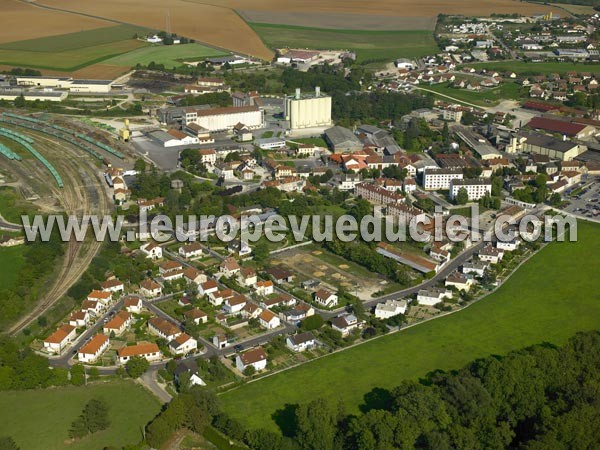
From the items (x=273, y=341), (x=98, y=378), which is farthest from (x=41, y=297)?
(x=273, y=341)

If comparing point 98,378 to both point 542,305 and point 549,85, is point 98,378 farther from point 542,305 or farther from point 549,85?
point 549,85

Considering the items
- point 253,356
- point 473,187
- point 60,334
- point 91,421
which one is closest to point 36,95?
point 473,187

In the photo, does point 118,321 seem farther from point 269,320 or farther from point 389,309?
point 389,309

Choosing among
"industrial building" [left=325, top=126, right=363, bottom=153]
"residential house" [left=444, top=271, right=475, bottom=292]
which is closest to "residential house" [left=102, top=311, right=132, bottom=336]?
"residential house" [left=444, top=271, right=475, bottom=292]

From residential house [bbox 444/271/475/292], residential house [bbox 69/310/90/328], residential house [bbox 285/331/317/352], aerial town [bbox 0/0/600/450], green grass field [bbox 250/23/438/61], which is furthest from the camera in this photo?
green grass field [bbox 250/23/438/61]

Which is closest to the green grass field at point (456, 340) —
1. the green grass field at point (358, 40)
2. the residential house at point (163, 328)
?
the residential house at point (163, 328)

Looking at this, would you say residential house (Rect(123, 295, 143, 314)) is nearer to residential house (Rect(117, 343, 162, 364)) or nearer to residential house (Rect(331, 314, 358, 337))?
residential house (Rect(117, 343, 162, 364))

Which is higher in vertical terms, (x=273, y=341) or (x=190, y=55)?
(x=190, y=55)
